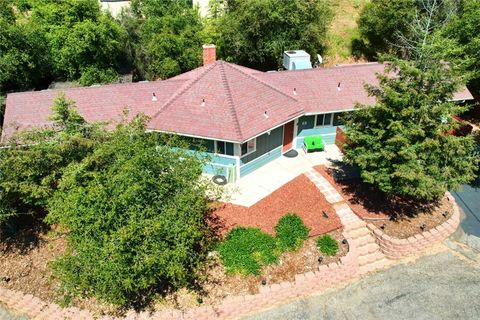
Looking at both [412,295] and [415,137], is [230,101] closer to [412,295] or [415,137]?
[415,137]

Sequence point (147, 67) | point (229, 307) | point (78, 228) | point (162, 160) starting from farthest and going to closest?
1. point (147, 67)
2. point (229, 307)
3. point (162, 160)
4. point (78, 228)

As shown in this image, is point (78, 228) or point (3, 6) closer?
point (78, 228)

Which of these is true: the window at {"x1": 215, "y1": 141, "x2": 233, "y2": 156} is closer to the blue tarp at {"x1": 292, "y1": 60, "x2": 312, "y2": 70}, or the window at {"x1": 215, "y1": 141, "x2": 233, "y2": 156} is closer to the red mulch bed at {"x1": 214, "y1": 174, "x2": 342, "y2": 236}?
the red mulch bed at {"x1": 214, "y1": 174, "x2": 342, "y2": 236}

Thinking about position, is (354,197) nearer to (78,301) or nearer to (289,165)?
(289,165)

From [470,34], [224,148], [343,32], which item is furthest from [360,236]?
[343,32]

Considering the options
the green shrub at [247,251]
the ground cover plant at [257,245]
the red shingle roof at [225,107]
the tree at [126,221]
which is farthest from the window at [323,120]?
the tree at [126,221]

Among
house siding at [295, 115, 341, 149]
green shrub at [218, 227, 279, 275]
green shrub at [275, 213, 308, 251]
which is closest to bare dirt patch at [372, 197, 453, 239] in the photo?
green shrub at [275, 213, 308, 251]

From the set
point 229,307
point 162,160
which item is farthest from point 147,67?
point 229,307
